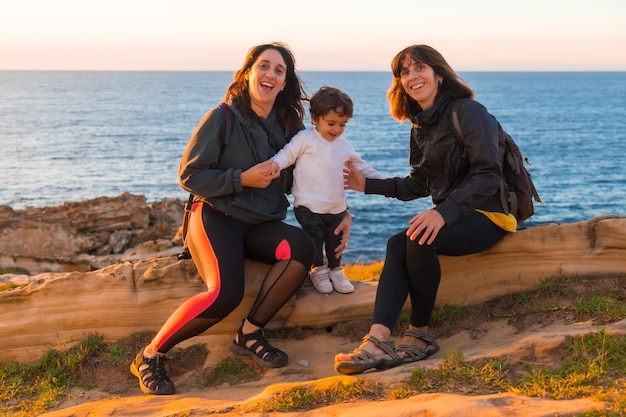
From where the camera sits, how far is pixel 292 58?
638 centimetres

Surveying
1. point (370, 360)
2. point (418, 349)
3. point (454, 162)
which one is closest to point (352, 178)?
point (454, 162)

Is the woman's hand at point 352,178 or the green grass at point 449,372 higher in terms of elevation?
the woman's hand at point 352,178

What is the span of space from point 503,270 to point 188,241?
3.10m

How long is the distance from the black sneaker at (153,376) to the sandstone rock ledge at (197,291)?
0.74 metres

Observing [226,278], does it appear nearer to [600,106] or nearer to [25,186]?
[25,186]

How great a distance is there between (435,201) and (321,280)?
146 cm

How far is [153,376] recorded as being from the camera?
576 centimetres

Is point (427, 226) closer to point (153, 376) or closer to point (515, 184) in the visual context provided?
point (515, 184)

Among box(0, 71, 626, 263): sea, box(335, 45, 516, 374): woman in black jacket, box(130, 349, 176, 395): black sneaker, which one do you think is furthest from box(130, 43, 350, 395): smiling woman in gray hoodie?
box(335, 45, 516, 374): woman in black jacket

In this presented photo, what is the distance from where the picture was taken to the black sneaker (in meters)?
5.69

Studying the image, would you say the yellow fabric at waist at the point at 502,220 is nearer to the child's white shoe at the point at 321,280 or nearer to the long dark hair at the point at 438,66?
the long dark hair at the point at 438,66

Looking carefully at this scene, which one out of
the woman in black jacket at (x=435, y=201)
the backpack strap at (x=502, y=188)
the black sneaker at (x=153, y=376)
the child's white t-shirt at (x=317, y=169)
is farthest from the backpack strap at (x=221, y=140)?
the backpack strap at (x=502, y=188)

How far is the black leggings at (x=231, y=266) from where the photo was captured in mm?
5672

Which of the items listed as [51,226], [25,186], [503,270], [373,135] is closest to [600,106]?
[373,135]
